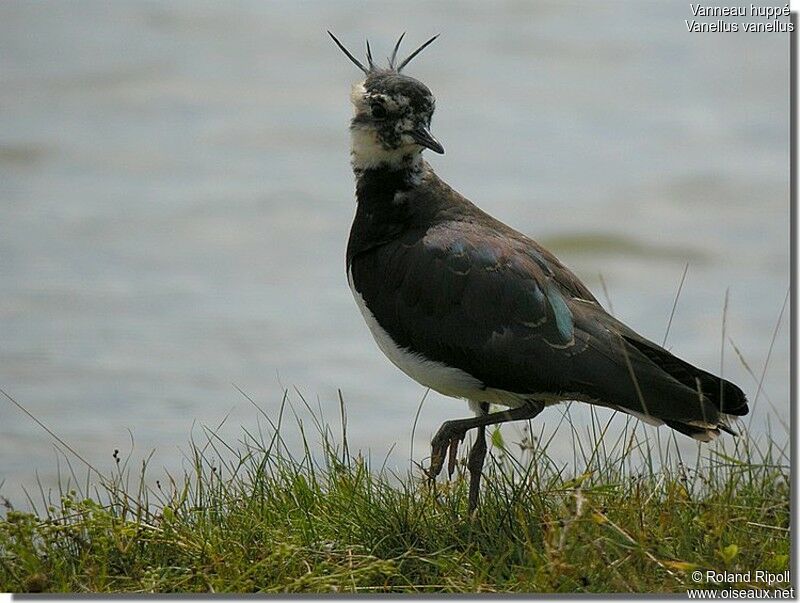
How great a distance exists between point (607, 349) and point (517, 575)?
41.4 inches

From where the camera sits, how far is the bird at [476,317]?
5.68m

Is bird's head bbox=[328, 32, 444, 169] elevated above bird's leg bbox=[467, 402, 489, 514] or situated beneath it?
elevated above

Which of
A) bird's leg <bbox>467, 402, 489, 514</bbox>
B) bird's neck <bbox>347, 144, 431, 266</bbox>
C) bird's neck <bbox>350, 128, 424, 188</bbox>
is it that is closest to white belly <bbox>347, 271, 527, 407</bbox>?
bird's leg <bbox>467, 402, 489, 514</bbox>

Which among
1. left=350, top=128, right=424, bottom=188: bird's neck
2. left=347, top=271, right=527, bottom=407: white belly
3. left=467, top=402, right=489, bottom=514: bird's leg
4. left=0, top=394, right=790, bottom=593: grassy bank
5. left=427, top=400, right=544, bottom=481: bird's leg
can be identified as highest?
left=350, top=128, right=424, bottom=188: bird's neck

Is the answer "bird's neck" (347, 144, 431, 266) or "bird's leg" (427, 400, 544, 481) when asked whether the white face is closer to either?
"bird's neck" (347, 144, 431, 266)

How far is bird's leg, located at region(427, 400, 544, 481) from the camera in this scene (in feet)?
19.1

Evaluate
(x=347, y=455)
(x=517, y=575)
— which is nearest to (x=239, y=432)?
(x=347, y=455)

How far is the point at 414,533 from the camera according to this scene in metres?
5.57

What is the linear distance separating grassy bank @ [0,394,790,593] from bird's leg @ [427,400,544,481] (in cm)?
16

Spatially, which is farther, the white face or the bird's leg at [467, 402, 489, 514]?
the white face

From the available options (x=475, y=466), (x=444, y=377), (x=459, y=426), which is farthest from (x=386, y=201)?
(x=475, y=466)

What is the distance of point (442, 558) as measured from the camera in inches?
213

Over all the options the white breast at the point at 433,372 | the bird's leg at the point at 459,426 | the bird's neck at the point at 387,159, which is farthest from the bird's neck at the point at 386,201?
the bird's leg at the point at 459,426

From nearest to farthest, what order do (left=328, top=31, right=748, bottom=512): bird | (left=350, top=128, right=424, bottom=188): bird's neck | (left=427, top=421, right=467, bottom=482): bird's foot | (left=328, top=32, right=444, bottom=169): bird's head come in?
(left=328, top=31, right=748, bottom=512): bird < (left=427, top=421, right=467, bottom=482): bird's foot < (left=328, top=32, right=444, bottom=169): bird's head < (left=350, top=128, right=424, bottom=188): bird's neck
